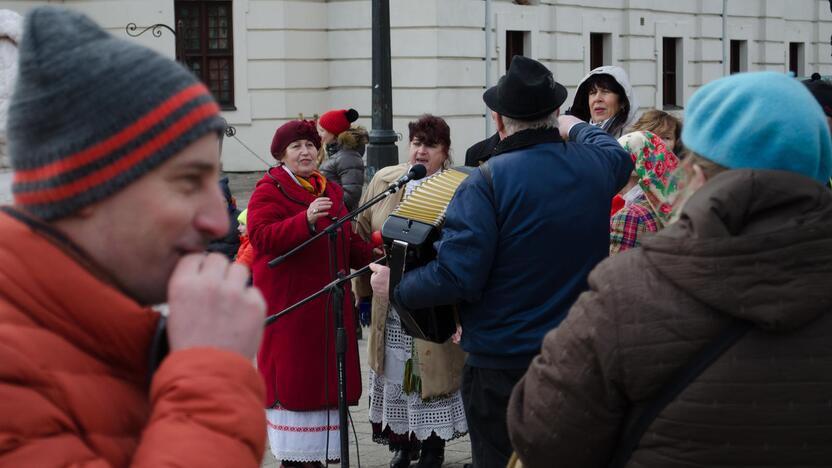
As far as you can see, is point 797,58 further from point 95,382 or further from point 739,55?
point 95,382

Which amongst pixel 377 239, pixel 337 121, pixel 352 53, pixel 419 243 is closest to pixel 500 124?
pixel 419 243

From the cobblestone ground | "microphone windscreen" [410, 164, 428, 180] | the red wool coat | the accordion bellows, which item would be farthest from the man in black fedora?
the cobblestone ground

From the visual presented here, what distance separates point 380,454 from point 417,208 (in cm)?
262

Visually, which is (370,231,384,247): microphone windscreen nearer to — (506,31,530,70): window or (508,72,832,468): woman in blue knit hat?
(508,72,832,468): woman in blue knit hat

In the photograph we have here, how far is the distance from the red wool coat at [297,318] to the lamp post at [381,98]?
19.0 feet

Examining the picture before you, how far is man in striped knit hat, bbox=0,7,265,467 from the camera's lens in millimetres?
1537

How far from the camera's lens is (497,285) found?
4.55m

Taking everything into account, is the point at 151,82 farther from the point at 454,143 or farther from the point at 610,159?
the point at 454,143

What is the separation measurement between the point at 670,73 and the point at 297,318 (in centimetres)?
2455

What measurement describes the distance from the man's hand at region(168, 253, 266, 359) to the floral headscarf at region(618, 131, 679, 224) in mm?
3789

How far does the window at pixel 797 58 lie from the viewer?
34.1 m

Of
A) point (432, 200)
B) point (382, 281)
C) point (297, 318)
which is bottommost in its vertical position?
point (297, 318)

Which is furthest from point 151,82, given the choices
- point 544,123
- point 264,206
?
point 264,206

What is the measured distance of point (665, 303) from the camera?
238cm
